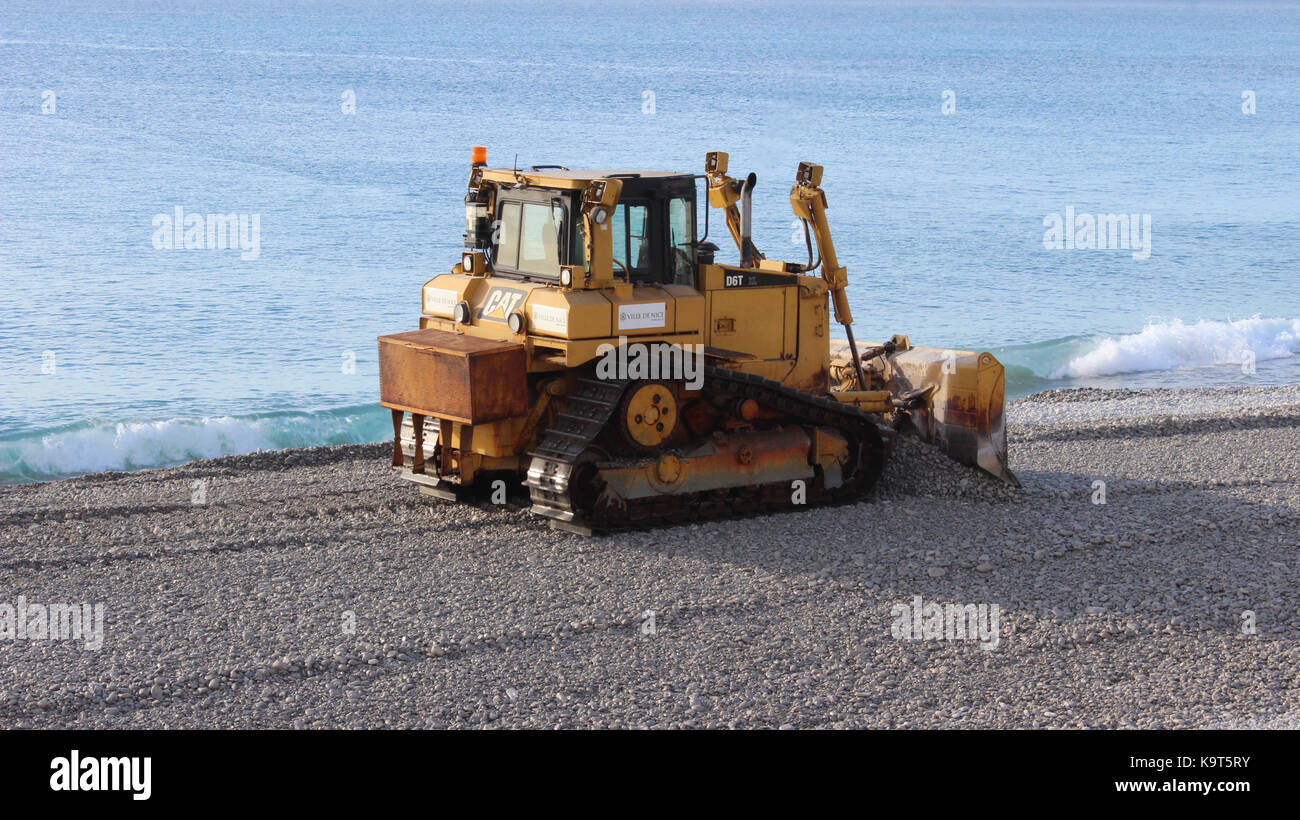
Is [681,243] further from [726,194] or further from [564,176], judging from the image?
[726,194]

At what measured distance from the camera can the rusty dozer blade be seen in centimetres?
1461

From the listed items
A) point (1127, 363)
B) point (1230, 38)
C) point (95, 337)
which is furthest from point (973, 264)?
point (1230, 38)

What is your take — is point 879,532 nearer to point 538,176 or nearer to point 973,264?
point 538,176

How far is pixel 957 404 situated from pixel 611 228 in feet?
14.1

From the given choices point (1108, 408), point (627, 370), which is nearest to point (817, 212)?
point (627, 370)

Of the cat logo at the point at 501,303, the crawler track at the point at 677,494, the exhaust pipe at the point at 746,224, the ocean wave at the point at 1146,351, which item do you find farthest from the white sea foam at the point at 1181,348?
the cat logo at the point at 501,303

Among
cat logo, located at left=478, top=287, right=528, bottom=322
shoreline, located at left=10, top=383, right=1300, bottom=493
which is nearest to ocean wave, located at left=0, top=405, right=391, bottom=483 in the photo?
shoreline, located at left=10, top=383, right=1300, bottom=493

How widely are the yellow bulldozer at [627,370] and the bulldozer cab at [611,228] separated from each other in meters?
0.02

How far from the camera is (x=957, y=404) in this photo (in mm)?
14750

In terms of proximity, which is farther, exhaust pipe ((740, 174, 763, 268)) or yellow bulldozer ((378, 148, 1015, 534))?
exhaust pipe ((740, 174, 763, 268))

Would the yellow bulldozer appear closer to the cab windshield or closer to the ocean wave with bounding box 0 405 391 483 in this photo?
the cab windshield

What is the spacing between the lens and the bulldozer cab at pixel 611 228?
42.5 ft

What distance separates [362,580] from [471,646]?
1781 millimetres

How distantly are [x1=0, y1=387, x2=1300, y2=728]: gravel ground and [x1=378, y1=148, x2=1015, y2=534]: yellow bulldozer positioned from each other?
0.47m
